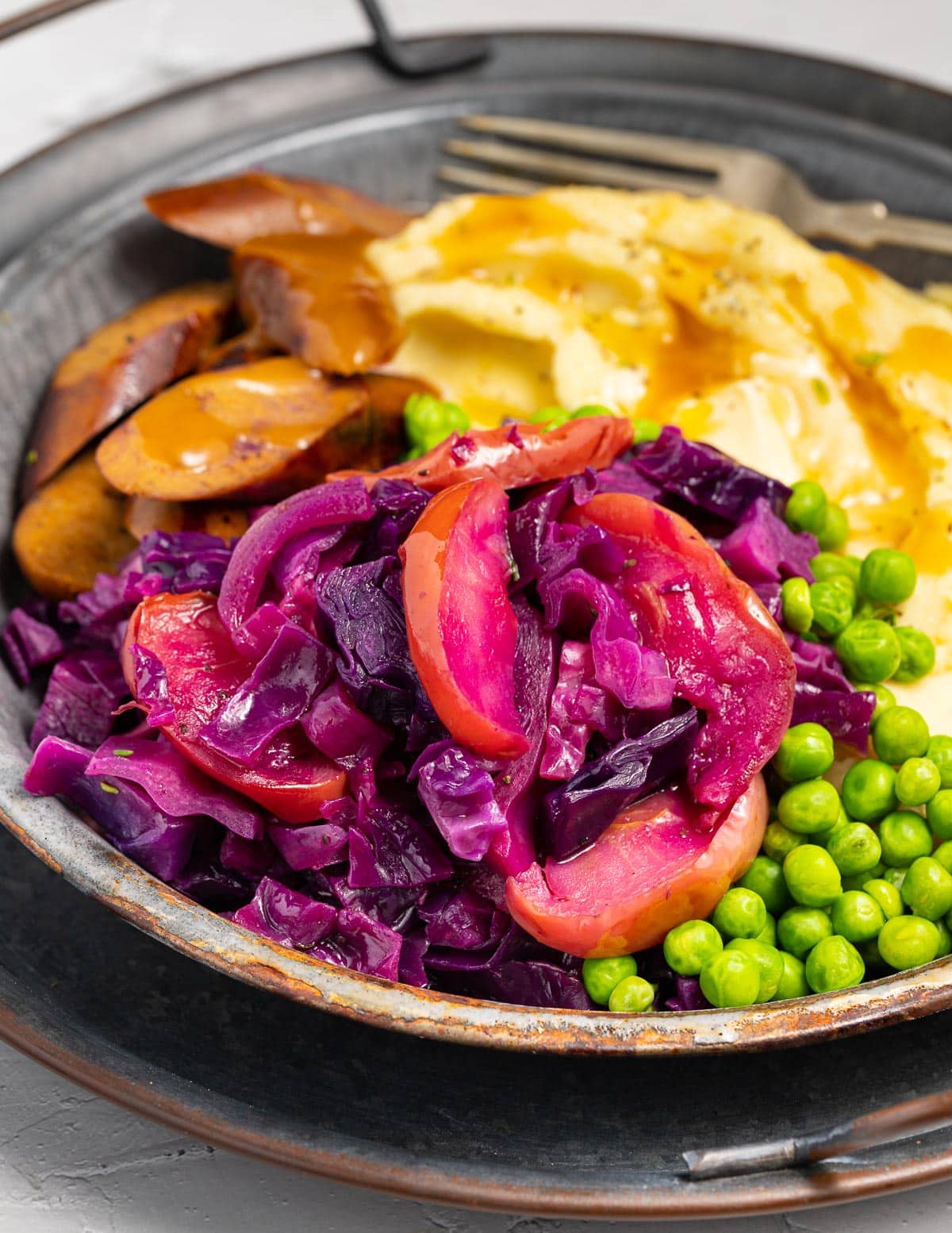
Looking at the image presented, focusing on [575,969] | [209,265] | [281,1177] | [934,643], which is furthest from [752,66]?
[281,1177]

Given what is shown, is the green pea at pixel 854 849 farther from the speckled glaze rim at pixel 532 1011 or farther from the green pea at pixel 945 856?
the speckled glaze rim at pixel 532 1011

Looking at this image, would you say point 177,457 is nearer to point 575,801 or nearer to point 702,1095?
point 575,801

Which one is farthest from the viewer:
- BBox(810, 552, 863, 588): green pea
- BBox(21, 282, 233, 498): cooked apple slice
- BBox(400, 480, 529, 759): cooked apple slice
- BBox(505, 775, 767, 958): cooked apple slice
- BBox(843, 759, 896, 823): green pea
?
BBox(21, 282, 233, 498): cooked apple slice

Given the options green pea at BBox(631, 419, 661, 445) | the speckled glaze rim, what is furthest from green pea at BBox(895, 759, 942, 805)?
green pea at BBox(631, 419, 661, 445)

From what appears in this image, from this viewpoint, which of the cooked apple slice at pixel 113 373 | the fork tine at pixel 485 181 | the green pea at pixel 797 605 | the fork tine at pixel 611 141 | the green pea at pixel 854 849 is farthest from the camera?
the fork tine at pixel 485 181

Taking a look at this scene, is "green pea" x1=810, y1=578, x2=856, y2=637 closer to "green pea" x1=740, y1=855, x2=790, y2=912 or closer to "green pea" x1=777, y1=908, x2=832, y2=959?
"green pea" x1=740, y1=855, x2=790, y2=912

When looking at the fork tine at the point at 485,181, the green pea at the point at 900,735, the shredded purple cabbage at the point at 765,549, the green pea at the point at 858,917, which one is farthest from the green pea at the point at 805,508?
the fork tine at the point at 485,181

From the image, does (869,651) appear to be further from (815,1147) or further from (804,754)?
(815,1147)
